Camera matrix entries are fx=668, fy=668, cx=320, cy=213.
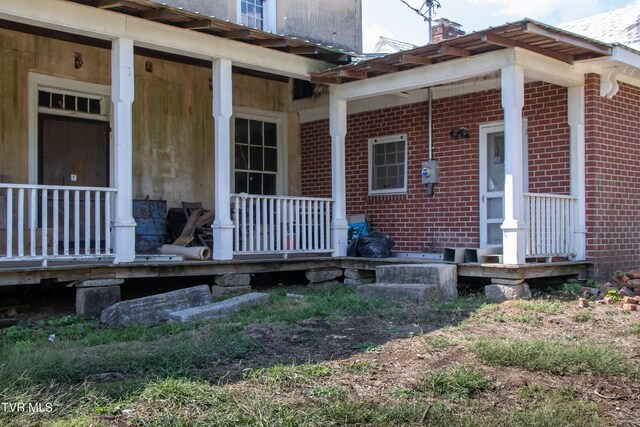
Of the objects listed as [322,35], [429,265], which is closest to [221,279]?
[429,265]

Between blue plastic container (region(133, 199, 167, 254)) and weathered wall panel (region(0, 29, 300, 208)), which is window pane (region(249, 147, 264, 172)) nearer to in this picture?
weathered wall panel (region(0, 29, 300, 208))

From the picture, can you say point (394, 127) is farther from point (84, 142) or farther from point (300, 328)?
point (300, 328)

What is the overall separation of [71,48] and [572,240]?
8115 millimetres

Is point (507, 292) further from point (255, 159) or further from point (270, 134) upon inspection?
point (270, 134)

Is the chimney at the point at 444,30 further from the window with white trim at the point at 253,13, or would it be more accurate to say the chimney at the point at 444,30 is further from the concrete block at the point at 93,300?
the concrete block at the point at 93,300

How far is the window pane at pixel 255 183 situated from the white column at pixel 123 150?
14.6ft

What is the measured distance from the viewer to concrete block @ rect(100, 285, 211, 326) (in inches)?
289

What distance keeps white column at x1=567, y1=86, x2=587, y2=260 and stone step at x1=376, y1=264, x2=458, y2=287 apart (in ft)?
6.56

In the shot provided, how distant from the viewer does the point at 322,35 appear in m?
13.1

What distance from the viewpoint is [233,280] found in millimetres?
9562

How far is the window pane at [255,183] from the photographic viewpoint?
1286 centimetres

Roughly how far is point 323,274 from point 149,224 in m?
2.93

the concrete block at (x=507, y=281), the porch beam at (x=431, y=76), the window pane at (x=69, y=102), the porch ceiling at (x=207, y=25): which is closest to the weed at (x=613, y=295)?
the concrete block at (x=507, y=281)

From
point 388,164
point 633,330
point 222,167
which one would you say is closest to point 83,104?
point 222,167
